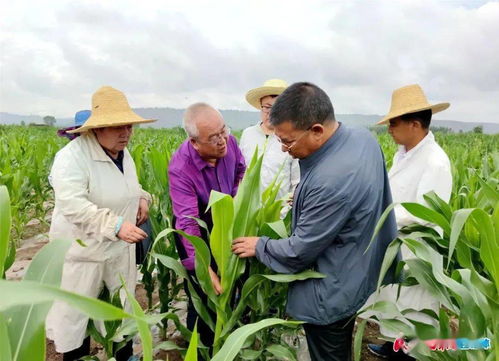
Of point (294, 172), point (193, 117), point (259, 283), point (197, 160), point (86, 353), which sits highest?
point (193, 117)

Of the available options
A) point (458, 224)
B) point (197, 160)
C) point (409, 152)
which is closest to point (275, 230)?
point (197, 160)

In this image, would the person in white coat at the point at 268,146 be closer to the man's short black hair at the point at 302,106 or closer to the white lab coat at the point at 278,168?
the white lab coat at the point at 278,168

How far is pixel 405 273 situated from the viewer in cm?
176

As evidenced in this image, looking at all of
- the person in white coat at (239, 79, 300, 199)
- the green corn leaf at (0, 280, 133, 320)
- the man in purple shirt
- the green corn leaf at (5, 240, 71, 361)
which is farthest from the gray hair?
the green corn leaf at (0, 280, 133, 320)

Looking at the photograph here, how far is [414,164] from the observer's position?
6.90 ft

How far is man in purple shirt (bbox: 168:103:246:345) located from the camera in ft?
6.09

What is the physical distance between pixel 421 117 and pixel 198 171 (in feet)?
3.97

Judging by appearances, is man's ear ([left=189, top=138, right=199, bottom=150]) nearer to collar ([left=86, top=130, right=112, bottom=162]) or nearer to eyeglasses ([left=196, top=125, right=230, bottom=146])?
eyeglasses ([left=196, top=125, right=230, bottom=146])

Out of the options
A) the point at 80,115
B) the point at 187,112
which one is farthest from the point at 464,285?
the point at 80,115

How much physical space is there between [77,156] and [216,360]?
1339 mm

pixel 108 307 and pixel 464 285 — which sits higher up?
pixel 108 307

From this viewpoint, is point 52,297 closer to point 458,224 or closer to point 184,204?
point 458,224

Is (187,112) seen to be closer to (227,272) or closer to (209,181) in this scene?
(209,181)

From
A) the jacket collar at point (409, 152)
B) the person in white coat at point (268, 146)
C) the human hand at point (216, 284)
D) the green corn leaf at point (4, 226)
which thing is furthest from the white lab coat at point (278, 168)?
the green corn leaf at point (4, 226)
